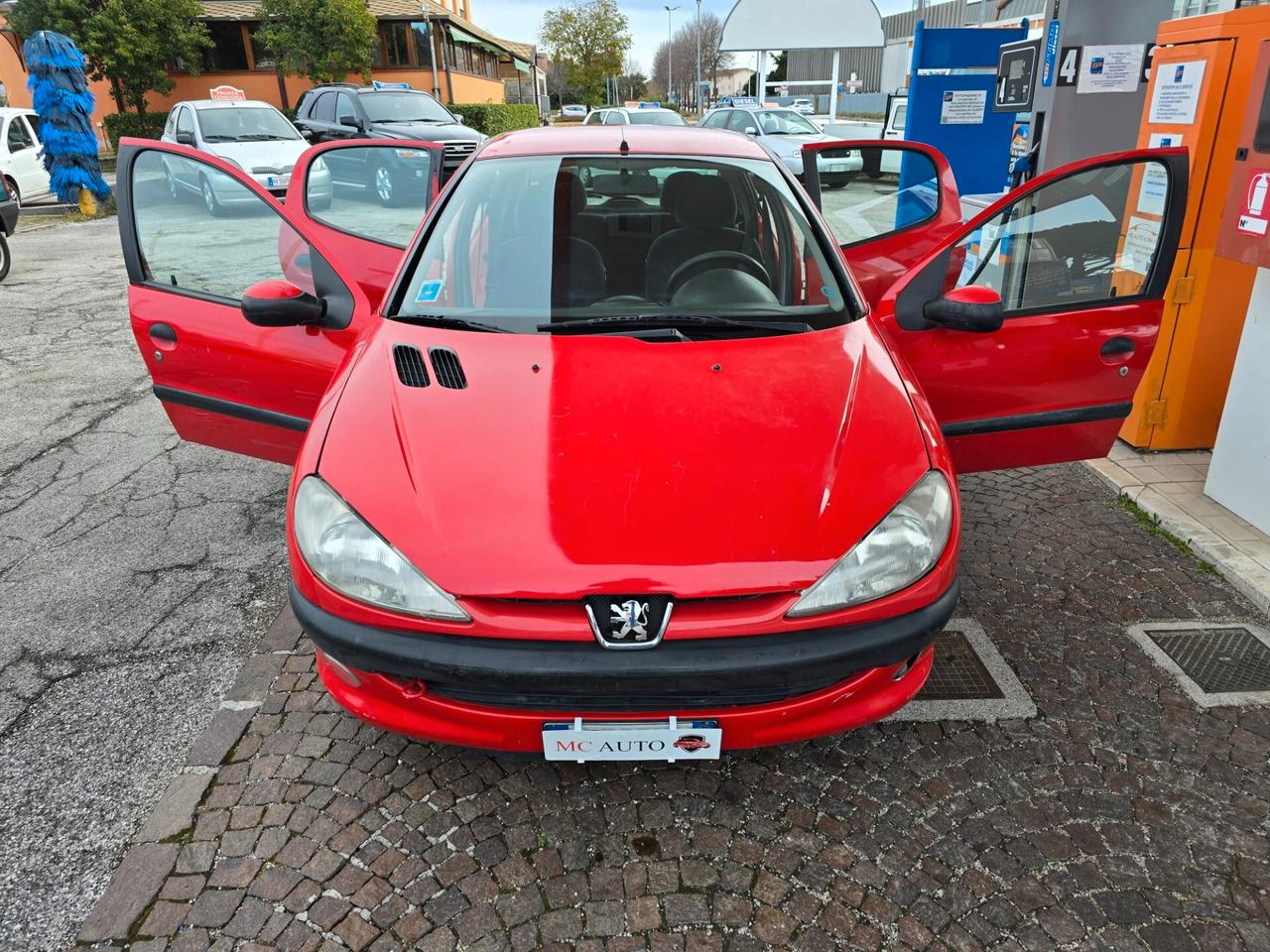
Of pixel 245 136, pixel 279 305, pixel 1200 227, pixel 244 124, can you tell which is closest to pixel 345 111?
pixel 244 124

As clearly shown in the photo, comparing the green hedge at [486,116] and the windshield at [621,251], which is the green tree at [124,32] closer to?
the green hedge at [486,116]

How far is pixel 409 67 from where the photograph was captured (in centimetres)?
3372

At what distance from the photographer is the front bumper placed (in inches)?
75.2

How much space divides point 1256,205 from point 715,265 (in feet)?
7.11

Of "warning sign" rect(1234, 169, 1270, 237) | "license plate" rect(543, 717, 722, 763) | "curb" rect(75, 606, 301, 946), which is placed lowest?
"curb" rect(75, 606, 301, 946)

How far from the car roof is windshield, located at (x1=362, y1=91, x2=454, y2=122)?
13.0 m

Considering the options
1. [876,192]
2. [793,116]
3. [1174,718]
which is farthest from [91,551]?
[793,116]

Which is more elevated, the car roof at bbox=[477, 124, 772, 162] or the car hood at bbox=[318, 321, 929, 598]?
the car roof at bbox=[477, 124, 772, 162]

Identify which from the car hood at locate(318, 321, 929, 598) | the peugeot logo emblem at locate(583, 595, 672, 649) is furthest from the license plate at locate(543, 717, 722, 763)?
the car hood at locate(318, 321, 929, 598)

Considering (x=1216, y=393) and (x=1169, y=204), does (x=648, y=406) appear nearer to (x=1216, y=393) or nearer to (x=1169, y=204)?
(x=1169, y=204)

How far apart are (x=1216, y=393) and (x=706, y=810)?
3.70 meters

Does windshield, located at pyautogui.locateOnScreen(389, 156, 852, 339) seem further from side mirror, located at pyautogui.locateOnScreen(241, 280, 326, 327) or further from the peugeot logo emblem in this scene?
the peugeot logo emblem

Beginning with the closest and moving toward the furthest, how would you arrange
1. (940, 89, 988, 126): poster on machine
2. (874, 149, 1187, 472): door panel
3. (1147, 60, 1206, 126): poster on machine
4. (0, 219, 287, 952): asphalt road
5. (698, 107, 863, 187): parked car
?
(0, 219, 287, 952): asphalt road < (874, 149, 1187, 472): door panel < (1147, 60, 1206, 126): poster on machine < (940, 89, 988, 126): poster on machine < (698, 107, 863, 187): parked car

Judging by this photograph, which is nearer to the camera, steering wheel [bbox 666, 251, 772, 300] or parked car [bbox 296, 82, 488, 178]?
steering wheel [bbox 666, 251, 772, 300]
